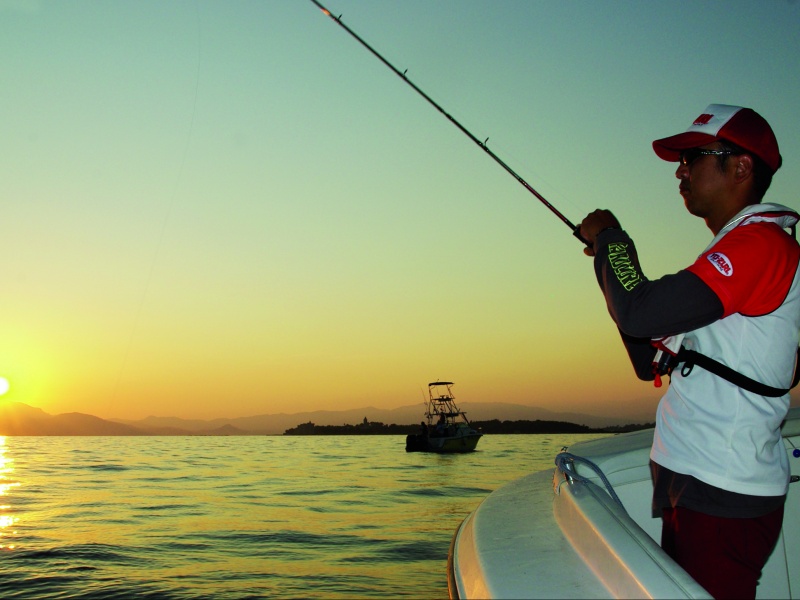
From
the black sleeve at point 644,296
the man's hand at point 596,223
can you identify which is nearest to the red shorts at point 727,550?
the black sleeve at point 644,296

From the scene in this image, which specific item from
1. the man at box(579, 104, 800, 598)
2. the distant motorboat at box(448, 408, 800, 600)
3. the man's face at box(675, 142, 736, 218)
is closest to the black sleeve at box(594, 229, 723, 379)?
the man at box(579, 104, 800, 598)

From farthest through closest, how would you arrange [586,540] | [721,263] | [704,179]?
[704,179]
[586,540]
[721,263]

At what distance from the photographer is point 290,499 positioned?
80.4 ft

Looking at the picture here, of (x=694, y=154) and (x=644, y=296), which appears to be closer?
(x=644, y=296)

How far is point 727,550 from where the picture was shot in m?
1.54

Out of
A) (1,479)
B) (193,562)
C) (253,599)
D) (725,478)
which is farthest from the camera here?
(1,479)

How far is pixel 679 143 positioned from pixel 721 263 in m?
0.43

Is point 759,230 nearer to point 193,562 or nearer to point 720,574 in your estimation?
point 720,574

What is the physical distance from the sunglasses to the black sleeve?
0.28 meters

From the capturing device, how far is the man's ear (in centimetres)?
168

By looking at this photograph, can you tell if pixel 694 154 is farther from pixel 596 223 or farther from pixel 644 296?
pixel 644 296

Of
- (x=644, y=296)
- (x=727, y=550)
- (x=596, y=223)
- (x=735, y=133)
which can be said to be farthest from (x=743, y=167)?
(x=727, y=550)

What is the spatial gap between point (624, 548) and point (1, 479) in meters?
38.2

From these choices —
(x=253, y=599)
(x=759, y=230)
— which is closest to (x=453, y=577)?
(x=759, y=230)
